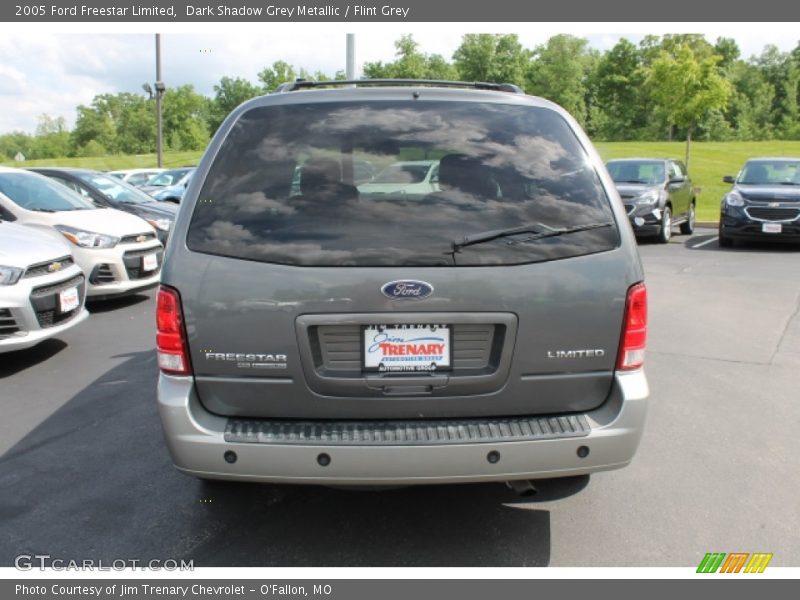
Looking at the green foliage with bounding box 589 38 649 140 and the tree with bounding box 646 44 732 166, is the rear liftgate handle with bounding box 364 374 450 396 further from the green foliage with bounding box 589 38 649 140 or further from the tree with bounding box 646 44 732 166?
the green foliage with bounding box 589 38 649 140

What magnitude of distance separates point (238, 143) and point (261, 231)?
46cm

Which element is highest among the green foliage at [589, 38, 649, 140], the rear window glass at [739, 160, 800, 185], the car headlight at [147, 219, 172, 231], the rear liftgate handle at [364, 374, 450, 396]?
the green foliage at [589, 38, 649, 140]

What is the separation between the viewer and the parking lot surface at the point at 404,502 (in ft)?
10.2

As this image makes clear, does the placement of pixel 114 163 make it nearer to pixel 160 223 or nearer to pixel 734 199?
pixel 160 223

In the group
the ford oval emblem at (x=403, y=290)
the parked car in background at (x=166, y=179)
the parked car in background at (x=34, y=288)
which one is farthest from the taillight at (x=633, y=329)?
the parked car in background at (x=166, y=179)

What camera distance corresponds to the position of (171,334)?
2779mm

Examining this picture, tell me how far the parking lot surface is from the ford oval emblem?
3.97ft

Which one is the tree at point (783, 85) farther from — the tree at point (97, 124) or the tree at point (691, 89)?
the tree at point (97, 124)

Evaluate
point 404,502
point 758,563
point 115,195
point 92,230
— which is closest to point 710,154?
point 115,195

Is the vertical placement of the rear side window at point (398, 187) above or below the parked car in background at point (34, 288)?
above

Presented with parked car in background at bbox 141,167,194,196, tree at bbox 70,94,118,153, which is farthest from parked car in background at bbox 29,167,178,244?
tree at bbox 70,94,118,153

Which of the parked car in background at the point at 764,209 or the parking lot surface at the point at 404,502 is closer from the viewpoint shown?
the parking lot surface at the point at 404,502

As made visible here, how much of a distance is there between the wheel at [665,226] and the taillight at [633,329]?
41.3 ft

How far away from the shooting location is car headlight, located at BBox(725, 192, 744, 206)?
1341cm
